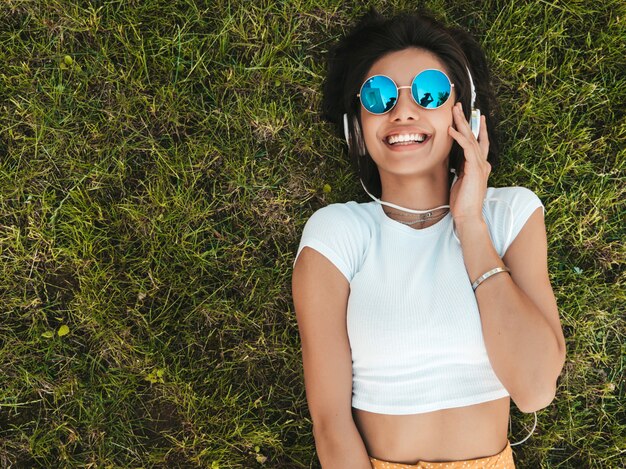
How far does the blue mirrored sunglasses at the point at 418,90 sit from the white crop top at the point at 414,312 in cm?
65

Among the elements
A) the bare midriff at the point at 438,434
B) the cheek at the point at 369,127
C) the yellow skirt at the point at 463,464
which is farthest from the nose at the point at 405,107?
the yellow skirt at the point at 463,464

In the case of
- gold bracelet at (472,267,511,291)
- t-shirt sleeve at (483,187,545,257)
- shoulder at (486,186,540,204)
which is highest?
shoulder at (486,186,540,204)

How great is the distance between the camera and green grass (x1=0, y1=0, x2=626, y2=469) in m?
3.72

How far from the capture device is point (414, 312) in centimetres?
290

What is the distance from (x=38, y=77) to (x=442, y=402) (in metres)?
3.19

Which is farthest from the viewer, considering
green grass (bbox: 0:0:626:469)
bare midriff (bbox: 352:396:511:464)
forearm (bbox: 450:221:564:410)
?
green grass (bbox: 0:0:626:469)

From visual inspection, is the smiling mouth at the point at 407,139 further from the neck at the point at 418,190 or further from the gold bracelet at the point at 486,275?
the gold bracelet at the point at 486,275

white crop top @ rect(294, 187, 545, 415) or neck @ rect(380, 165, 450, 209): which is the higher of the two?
neck @ rect(380, 165, 450, 209)

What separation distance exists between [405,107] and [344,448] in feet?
5.81

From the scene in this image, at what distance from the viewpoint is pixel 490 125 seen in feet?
11.7

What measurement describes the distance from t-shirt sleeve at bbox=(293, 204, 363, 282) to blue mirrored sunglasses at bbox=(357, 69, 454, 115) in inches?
24.0

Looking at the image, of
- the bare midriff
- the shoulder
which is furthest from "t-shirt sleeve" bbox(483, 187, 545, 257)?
the bare midriff

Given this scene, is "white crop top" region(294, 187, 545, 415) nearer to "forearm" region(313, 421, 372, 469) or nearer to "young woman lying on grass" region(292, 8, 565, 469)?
"young woman lying on grass" region(292, 8, 565, 469)

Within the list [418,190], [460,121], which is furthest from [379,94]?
[418,190]
